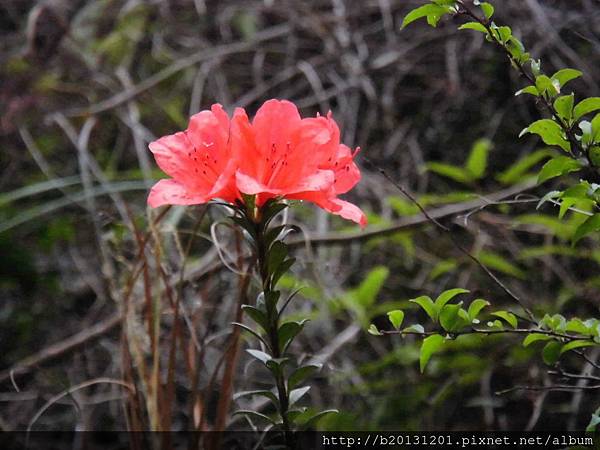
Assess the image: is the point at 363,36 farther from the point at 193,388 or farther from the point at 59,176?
the point at 193,388

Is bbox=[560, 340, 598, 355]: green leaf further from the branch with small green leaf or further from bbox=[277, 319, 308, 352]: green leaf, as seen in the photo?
bbox=[277, 319, 308, 352]: green leaf

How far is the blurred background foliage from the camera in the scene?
145 centimetres

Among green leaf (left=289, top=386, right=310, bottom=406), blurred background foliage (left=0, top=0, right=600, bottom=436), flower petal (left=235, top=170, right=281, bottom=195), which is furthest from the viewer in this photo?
blurred background foliage (left=0, top=0, right=600, bottom=436)

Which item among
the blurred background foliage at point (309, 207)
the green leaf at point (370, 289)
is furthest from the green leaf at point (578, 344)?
the green leaf at point (370, 289)

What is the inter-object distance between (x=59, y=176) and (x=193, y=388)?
1480 mm

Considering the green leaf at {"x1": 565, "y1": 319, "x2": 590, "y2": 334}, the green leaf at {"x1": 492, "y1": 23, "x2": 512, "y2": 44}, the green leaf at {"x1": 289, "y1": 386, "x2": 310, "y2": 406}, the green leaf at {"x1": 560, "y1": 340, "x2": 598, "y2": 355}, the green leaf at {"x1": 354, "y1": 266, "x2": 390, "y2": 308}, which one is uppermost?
the green leaf at {"x1": 492, "y1": 23, "x2": 512, "y2": 44}

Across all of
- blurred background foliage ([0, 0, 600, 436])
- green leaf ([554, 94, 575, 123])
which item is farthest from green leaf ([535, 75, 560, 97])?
blurred background foliage ([0, 0, 600, 436])

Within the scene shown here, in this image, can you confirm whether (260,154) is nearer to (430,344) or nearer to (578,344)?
(430,344)

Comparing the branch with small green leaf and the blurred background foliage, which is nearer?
the branch with small green leaf

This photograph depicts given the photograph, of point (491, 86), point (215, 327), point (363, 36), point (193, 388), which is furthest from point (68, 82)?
point (193, 388)

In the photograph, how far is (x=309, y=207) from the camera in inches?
74.9

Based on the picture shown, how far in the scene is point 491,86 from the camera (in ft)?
6.83

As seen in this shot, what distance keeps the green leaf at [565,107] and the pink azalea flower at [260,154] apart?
23cm

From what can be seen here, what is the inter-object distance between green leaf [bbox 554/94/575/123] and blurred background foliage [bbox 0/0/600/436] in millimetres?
530
